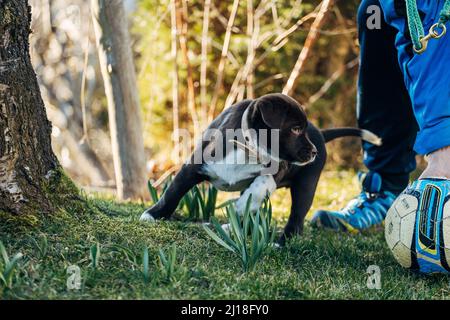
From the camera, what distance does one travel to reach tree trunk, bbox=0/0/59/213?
2.99 meters

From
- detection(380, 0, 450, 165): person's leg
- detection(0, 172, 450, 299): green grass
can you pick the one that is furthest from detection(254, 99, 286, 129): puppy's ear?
detection(380, 0, 450, 165): person's leg

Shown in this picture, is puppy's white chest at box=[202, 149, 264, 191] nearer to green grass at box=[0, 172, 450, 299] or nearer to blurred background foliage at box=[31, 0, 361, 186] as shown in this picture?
green grass at box=[0, 172, 450, 299]

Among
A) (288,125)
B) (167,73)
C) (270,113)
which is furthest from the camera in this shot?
(167,73)

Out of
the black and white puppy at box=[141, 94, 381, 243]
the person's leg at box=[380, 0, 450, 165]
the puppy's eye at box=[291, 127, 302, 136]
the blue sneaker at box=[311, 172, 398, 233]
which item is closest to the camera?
the person's leg at box=[380, 0, 450, 165]

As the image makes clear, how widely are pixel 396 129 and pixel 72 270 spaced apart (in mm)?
2725

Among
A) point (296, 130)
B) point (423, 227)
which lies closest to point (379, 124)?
point (296, 130)

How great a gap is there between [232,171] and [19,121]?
4.26 ft

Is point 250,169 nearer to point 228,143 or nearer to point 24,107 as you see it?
point 228,143

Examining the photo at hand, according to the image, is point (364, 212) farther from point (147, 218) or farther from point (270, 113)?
point (147, 218)

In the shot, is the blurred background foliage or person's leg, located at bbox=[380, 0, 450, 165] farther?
the blurred background foliage

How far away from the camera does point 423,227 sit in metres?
3.04

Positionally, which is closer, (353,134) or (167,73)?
(353,134)

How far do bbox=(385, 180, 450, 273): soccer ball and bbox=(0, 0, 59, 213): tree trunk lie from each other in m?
1.68

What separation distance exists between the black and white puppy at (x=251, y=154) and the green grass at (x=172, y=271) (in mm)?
246
